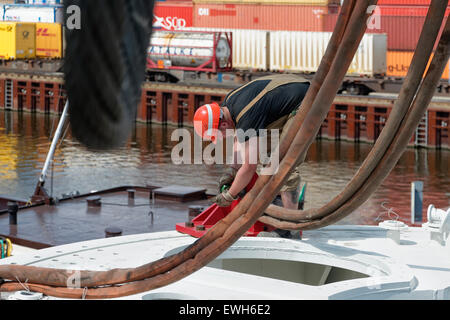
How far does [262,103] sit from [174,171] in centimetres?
2483

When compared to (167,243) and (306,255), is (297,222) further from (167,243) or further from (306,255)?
(167,243)

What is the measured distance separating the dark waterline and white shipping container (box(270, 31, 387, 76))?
7340mm

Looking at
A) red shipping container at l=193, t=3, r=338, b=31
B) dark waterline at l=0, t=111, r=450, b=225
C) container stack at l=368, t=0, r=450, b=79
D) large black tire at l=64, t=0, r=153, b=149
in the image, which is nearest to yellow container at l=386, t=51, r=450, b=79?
container stack at l=368, t=0, r=450, b=79

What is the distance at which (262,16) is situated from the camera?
5306 cm

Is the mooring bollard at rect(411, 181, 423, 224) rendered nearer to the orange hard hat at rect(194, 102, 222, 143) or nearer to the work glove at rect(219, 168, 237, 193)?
the work glove at rect(219, 168, 237, 193)

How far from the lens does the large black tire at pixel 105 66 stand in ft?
3.50

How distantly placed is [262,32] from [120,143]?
47905 mm

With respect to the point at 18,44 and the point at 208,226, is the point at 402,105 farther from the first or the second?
the point at 18,44

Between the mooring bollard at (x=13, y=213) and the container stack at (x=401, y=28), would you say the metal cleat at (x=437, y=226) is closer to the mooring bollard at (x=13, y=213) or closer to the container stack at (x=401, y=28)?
the mooring bollard at (x=13, y=213)

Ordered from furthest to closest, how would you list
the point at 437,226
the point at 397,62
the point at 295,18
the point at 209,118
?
the point at 295,18 → the point at 397,62 → the point at 437,226 → the point at 209,118

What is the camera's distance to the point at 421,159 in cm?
3347

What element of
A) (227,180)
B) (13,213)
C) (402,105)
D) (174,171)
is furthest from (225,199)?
(174,171)

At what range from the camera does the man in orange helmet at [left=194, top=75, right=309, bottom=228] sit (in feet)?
18.3

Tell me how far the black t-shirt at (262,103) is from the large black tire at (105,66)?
4499mm
